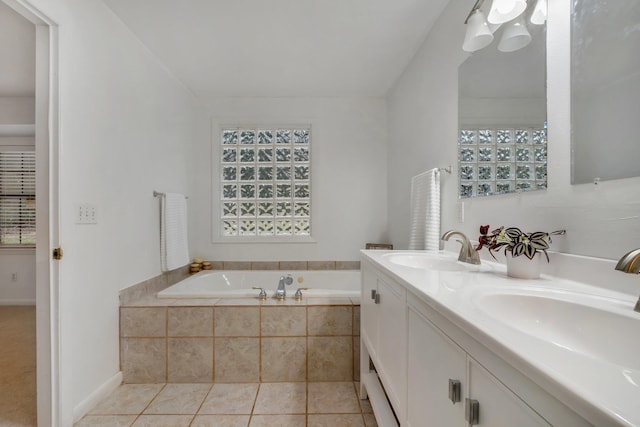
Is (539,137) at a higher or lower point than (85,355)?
higher

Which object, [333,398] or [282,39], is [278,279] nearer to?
[333,398]

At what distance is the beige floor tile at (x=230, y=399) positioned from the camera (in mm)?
1600

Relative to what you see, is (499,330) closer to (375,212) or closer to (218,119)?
(375,212)

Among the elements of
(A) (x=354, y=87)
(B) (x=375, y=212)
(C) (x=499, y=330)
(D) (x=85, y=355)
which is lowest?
Result: (D) (x=85, y=355)

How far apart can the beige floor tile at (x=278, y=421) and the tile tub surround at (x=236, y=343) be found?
13.0 inches

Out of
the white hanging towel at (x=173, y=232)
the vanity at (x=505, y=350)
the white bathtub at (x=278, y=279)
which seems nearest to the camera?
the vanity at (x=505, y=350)

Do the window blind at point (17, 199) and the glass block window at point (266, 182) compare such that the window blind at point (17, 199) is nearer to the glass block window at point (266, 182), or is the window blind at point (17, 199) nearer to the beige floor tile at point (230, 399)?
the glass block window at point (266, 182)

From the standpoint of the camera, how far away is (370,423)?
1497 millimetres

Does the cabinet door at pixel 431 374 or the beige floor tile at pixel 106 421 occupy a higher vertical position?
the cabinet door at pixel 431 374

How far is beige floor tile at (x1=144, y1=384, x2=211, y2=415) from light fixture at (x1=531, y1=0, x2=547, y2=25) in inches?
93.4

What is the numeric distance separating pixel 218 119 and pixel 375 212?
188cm

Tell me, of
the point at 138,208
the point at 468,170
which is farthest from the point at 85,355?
the point at 468,170

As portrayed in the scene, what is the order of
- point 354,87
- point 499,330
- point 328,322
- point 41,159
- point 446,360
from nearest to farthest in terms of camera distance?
point 499,330 < point 446,360 < point 41,159 < point 328,322 < point 354,87

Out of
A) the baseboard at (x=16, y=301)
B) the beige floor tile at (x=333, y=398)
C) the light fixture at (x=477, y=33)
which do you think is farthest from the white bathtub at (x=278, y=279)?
the baseboard at (x=16, y=301)
